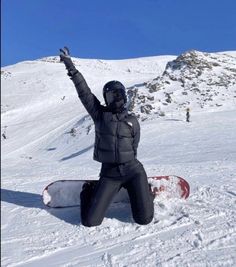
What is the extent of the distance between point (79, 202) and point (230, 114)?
18.1m

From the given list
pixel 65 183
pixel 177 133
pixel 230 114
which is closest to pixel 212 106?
pixel 230 114

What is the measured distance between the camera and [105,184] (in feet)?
18.3

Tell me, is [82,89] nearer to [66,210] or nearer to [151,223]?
[66,210]

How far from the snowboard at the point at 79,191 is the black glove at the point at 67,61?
168 cm

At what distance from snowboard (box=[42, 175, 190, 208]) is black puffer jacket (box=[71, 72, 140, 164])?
777 mm

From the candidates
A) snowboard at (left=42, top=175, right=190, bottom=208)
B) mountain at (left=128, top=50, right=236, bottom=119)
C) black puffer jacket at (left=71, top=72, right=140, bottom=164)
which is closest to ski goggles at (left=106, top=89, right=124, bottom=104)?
black puffer jacket at (left=71, top=72, right=140, bottom=164)

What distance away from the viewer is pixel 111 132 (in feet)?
18.2

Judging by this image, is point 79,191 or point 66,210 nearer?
point 66,210

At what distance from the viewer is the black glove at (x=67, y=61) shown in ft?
18.6

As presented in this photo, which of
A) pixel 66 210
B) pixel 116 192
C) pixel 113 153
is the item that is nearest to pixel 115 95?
pixel 113 153

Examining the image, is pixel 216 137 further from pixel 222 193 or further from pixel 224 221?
pixel 224 221

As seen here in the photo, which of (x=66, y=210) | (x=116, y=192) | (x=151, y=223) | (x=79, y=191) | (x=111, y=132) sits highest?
(x=111, y=132)

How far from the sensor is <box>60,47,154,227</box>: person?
5.50m

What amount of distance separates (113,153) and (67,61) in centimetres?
132
